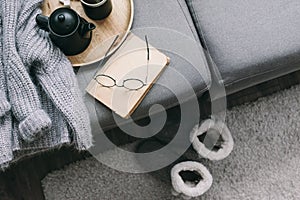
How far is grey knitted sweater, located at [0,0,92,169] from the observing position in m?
0.99

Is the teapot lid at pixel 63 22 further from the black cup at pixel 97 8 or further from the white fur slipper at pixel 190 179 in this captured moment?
the white fur slipper at pixel 190 179

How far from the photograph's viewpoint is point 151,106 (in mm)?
1096

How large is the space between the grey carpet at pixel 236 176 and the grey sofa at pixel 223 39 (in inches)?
10.9

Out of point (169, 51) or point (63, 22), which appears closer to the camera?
point (63, 22)

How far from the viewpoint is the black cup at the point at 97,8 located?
3.38 feet

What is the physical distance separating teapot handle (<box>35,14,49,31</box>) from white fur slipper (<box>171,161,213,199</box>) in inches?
19.8

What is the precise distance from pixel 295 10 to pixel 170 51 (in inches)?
12.5

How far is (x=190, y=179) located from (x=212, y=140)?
0.12 meters

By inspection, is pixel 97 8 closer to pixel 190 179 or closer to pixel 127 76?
pixel 127 76

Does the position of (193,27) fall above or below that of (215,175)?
above

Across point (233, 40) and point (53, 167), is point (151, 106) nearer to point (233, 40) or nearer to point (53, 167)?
point (233, 40)

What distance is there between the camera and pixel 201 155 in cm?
128

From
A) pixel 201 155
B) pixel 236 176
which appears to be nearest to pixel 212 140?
pixel 201 155

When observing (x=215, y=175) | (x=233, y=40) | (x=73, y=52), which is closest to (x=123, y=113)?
(x=73, y=52)
